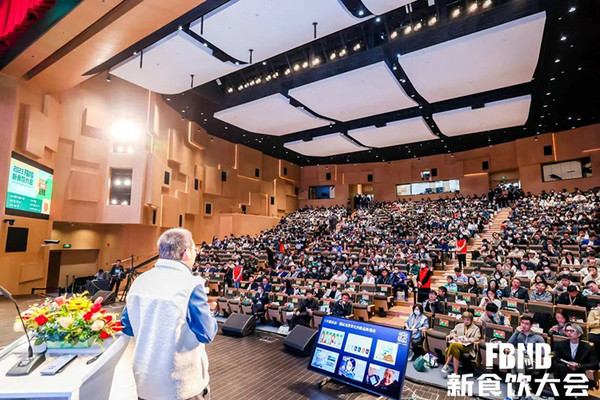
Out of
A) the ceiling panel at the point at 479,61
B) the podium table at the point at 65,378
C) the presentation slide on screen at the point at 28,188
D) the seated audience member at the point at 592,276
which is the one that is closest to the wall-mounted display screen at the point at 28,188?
the presentation slide on screen at the point at 28,188

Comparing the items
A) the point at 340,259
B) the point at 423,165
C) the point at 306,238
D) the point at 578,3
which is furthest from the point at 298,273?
the point at 423,165

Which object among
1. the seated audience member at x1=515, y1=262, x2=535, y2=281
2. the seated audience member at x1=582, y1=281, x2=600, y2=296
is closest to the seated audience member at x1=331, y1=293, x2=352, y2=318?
the seated audience member at x1=515, y1=262, x2=535, y2=281

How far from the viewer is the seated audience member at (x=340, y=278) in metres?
8.99

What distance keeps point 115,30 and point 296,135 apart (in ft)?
38.2

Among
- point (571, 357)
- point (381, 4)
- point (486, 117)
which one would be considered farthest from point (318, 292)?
point (486, 117)

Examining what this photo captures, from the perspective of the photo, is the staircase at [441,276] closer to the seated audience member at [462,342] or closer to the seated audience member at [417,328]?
the seated audience member at [417,328]

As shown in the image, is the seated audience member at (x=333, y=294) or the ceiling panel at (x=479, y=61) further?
the ceiling panel at (x=479, y=61)

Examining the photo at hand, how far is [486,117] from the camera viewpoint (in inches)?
573

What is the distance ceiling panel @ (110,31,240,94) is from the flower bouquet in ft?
28.0

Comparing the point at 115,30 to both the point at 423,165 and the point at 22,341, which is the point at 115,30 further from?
the point at 423,165

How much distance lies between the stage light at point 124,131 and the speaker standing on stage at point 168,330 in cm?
1347

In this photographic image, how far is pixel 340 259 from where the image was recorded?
11242mm

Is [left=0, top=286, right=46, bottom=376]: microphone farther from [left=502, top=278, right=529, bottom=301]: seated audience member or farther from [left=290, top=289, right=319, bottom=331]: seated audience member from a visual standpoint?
[left=502, top=278, right=529, bottom=301]: seated audience member

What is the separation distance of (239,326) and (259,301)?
1352mm
